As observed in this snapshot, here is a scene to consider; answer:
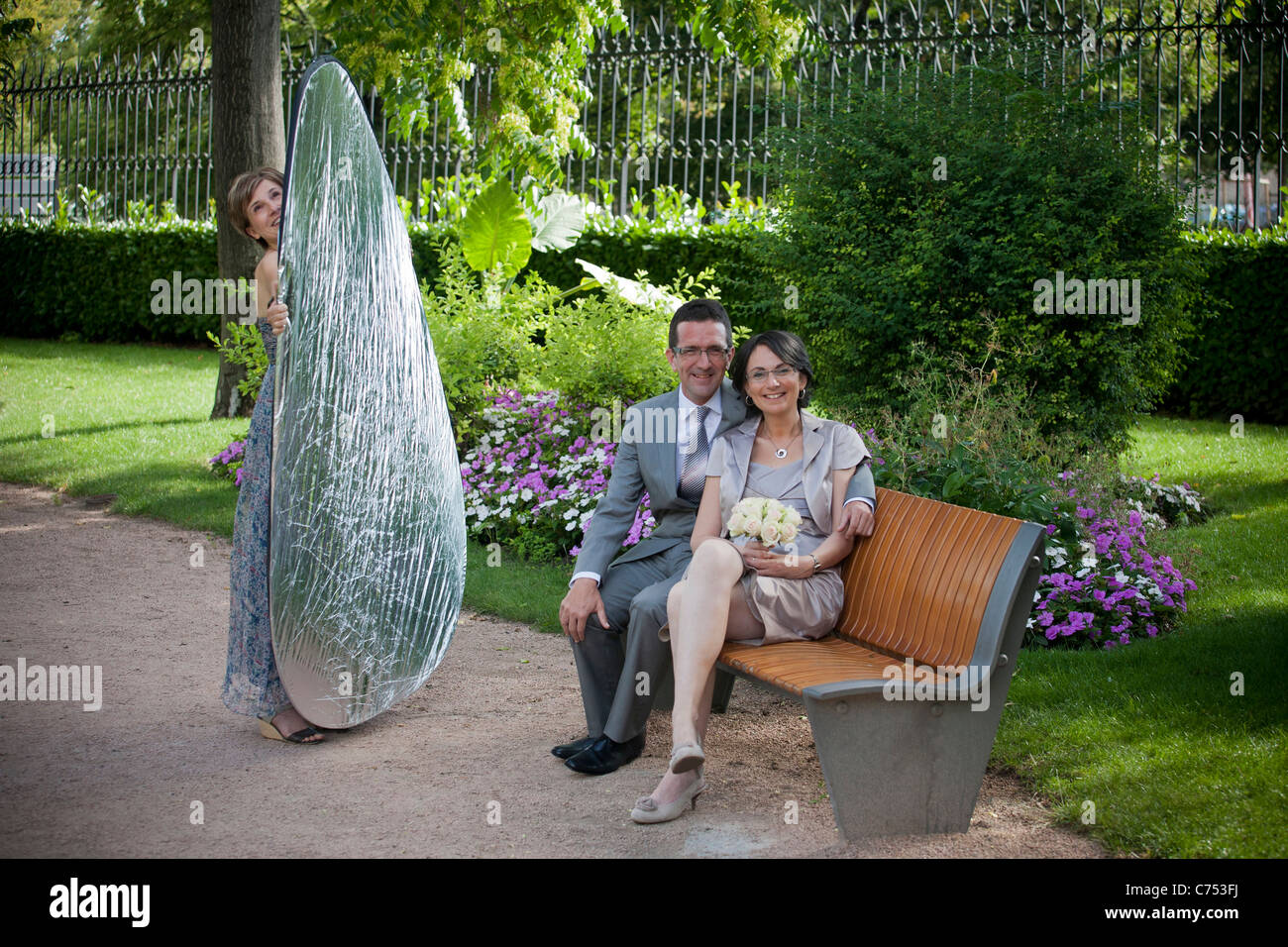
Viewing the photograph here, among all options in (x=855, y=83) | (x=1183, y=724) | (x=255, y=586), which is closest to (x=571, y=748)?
(x=255, y=586)

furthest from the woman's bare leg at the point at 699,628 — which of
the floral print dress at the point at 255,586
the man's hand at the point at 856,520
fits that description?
the floral print dress at the point at 255,586

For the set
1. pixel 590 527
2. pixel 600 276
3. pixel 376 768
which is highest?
pixel 600 276

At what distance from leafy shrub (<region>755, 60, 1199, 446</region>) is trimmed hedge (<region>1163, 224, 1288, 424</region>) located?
3.28 m

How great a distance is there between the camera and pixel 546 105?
1042 centimetres

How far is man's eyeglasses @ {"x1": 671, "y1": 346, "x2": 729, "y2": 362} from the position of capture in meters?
4.42

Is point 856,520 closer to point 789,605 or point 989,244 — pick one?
point 789,605

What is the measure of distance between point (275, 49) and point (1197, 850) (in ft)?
31.1

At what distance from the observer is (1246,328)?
1038 cm

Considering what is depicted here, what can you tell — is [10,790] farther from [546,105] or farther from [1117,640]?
[546,105]

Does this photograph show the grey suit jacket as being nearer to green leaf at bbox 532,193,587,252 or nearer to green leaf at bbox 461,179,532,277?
green leaf at bbox 461,179,532,277

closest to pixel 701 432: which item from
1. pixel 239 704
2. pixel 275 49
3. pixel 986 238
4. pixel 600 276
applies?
pixel 239 704

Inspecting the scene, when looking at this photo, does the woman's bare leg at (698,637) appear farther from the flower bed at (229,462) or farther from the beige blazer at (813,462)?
the flower bed at (229,462)

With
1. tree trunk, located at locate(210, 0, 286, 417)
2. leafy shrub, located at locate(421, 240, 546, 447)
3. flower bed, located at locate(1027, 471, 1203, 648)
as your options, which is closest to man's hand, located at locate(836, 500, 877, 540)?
flower bed, located at locate(1027, 471, 1203, 648)

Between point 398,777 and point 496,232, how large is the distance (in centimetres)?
629
